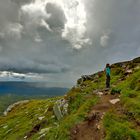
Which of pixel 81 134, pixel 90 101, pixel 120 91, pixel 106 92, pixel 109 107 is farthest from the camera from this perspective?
pixel 106 92

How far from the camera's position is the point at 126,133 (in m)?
24.4

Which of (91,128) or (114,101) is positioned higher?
(114,101)

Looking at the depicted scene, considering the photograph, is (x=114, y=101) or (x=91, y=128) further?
(x=114, y=101)

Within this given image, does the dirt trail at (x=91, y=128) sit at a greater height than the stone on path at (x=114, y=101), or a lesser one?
lesser

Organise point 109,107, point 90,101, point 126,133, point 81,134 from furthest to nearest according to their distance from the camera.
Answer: point 90,101, point 109,107, point 81,134, point 126,133

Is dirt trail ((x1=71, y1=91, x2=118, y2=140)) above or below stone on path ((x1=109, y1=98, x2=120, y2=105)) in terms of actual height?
below

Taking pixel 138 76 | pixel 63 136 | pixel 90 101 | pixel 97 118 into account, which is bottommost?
pixel 63 136

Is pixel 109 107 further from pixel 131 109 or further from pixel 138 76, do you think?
pixel 138 76

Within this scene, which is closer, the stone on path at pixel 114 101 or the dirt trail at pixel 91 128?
the dirt trail at pixel 91 128

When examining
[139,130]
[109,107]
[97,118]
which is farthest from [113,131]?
[109,107]

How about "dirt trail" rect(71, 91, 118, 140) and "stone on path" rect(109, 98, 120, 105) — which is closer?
"dirt trail" rect(71, 91, 118, 140)

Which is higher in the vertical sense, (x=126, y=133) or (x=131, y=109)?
(x=131, y=109)

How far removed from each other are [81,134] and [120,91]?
12.6m

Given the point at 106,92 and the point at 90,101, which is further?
the point at 106,92
